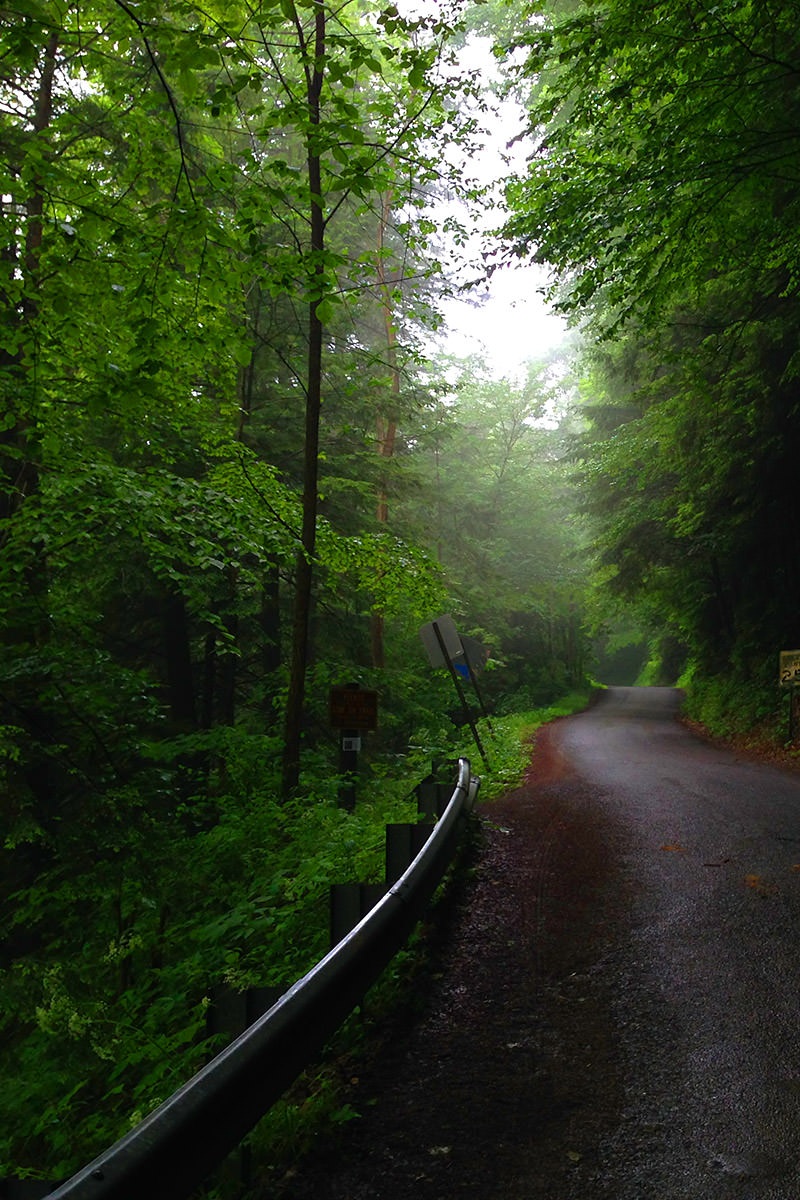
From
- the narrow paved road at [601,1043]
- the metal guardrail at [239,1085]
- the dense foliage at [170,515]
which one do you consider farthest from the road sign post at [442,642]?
the metal guardrail at [239,1085]

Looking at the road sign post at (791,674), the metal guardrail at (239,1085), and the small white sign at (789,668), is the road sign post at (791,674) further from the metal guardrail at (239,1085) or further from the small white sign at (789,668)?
the metal guardrail at (239,1085)

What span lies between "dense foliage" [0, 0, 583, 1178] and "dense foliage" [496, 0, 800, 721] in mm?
1744

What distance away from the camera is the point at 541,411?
3416cm

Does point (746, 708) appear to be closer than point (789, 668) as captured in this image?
No

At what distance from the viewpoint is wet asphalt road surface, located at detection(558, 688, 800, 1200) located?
250cm

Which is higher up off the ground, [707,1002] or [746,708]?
[746,708]

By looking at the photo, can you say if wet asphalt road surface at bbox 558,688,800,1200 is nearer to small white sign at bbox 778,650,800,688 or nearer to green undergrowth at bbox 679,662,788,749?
small white sign at bbox 778,650,800,688

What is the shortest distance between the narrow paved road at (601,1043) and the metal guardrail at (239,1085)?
0.35 metres

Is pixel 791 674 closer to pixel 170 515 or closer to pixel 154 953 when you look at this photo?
pixel 170 515

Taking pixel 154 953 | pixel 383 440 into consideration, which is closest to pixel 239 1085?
pixel 154 953

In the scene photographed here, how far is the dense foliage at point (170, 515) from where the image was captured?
5285 mm

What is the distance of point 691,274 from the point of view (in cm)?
861

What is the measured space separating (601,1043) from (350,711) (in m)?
6.08

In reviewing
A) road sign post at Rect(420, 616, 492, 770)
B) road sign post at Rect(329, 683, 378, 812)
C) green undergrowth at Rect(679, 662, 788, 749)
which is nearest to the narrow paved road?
road sign post at Rect(329, 683, 378, 812)
